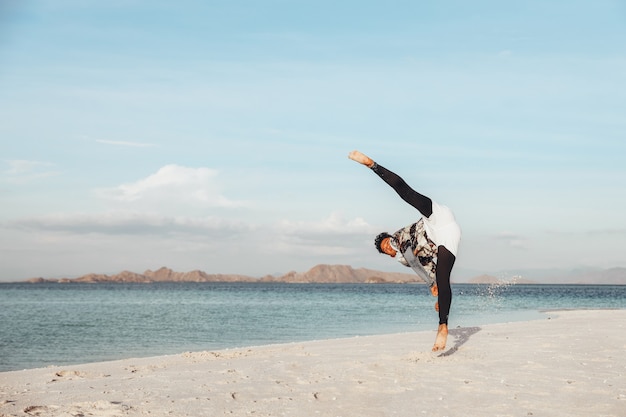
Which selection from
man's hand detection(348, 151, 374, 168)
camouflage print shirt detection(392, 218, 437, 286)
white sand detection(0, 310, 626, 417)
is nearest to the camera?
white sand detection(0, 310, 626, 417)

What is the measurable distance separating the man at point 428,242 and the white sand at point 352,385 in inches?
38.8

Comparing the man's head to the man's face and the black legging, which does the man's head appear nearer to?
the man's face

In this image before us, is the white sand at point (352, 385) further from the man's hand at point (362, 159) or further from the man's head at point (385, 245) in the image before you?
the man's hand at point (362, 159)

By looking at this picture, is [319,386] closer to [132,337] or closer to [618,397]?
[618,397]

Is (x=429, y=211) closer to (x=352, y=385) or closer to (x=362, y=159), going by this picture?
(x=362, y=159)

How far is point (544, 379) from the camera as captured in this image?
8.29m

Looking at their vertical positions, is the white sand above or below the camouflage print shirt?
below

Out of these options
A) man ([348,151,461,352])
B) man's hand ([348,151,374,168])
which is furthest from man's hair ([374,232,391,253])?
man's hand ([348,151,374,168])

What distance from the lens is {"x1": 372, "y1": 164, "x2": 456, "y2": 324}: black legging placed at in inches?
364

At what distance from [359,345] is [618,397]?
5.94m

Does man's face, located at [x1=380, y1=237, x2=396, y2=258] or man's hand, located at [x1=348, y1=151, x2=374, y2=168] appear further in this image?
man's face, located at [x1=380, y1=237, x2=396, y2=258]

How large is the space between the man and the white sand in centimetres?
98

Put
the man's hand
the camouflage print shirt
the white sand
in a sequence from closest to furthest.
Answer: the white sand
the man's hand
the camouflage print shirt

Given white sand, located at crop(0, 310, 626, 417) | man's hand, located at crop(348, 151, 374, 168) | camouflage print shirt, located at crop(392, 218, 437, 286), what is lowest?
white sand, located at crop(0, 310, 626, 417)
